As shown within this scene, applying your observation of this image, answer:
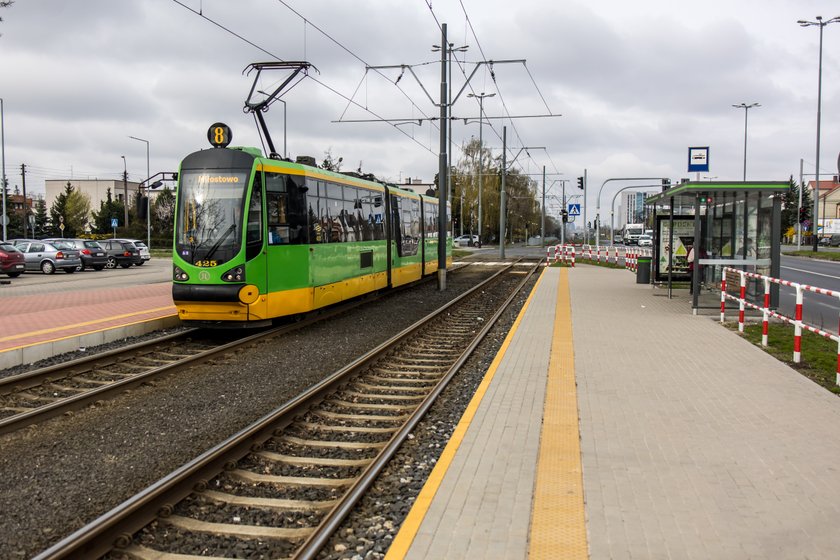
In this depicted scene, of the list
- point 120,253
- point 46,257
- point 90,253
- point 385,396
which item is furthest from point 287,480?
point 120,253

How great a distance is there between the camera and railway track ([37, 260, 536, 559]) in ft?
14.4

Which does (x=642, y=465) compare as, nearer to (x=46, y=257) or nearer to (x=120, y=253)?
(x=46, y=257)

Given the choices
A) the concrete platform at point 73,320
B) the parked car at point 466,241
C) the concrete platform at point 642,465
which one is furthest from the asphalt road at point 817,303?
the parked car at point 466,241

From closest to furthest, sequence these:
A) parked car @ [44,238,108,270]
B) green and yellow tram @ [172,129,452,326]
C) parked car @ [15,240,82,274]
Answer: green and yellow tram @ [172,129,452,326] → parked car @ [15,240,82,274] → parked car @ [44,238,108,270]

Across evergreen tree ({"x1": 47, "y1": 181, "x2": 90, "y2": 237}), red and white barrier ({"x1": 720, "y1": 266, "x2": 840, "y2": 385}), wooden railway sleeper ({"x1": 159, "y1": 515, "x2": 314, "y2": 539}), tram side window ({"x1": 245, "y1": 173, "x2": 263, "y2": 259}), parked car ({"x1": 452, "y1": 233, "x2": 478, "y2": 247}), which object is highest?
Answer: evergreen tree ({"x1": 47, "y1": 181, "x2": 90, "y2": 237})

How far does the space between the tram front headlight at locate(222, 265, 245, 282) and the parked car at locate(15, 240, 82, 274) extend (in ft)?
77.1

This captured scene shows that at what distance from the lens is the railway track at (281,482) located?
14.4 feet

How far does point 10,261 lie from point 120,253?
9.14 m

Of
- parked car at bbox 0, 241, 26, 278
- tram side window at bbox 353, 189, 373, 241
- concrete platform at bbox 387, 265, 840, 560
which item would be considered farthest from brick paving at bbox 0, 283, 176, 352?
parked car at bbox 0, 241, 26, 278

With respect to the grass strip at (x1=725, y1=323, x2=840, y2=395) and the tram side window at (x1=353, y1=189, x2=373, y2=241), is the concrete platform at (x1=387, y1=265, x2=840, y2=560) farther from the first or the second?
the tram side window at (x1=353, y1=189, x2=373, y2=241)

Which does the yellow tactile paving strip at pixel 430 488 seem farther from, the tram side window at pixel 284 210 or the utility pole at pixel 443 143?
the utility pole at pixel 443 143

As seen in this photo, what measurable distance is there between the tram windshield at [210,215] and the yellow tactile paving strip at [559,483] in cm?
589

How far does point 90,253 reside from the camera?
3453cm

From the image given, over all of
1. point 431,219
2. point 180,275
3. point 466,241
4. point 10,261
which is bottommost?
point 10,261
